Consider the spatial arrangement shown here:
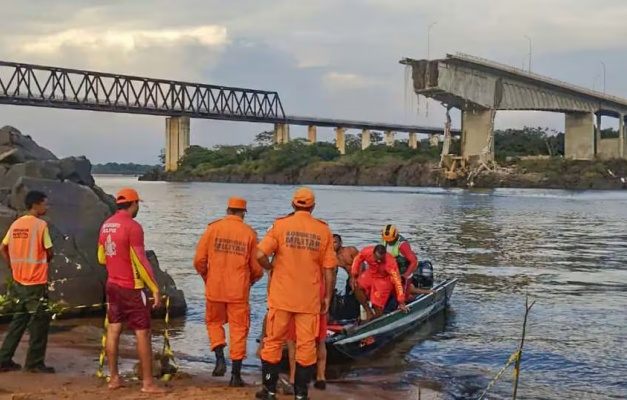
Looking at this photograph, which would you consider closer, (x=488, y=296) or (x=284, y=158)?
(x=488, y=296)

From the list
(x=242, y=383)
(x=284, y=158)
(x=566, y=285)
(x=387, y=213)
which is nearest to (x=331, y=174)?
(x=284, y=158)

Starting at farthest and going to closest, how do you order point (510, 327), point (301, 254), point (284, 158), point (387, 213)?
point (284, 158)
point (387, 213)
point (510, 327)
point (301, 254)

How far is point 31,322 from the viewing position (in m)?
8.88

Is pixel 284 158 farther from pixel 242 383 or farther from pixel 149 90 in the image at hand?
pixel 242 383

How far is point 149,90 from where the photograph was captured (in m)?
130

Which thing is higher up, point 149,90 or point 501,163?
point 149,90

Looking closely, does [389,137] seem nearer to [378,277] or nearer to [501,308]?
[501,308]

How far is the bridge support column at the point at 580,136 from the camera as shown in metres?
110

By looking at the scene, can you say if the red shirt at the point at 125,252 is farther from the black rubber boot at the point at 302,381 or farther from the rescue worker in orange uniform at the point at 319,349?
the black rubber boot at the point at 302,381

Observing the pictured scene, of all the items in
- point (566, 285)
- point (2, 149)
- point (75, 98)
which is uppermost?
point (75, 98)

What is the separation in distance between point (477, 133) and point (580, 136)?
69.2 feet

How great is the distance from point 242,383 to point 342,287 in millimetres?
10311

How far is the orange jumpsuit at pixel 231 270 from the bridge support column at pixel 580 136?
107 metres

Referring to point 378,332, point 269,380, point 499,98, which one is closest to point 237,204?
point 269,380
